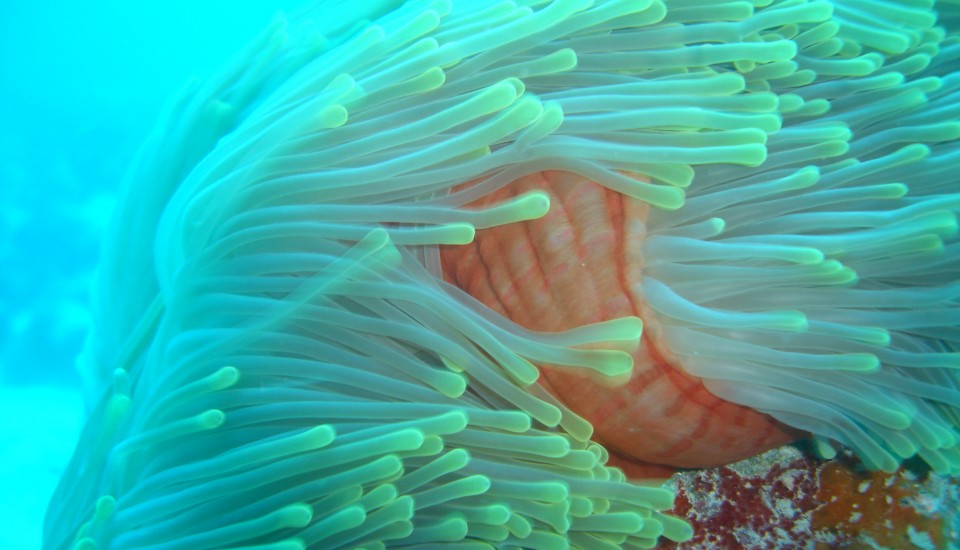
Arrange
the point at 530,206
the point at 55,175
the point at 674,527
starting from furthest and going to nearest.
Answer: the point at 55,175 < the point at 674,527 < the point at 530,206

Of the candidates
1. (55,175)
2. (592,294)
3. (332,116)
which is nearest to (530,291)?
(592,294)

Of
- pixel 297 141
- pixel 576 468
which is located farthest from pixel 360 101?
pixel 576 468

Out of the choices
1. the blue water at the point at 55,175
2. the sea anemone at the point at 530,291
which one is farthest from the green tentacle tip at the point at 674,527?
the blue water at the point at 55,175

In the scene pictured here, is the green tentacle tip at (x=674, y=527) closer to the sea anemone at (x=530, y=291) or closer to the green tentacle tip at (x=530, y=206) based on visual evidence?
the sea anemone at (x=530, y=291)

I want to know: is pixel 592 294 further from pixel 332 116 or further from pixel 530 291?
pixel 332 116

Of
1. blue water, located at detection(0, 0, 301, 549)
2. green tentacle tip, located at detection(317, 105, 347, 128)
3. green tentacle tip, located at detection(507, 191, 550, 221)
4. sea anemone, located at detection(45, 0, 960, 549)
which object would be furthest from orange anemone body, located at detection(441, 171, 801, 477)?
blue water, located at detection(0, 0, 301, 549)

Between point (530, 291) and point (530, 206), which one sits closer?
point (530, 206)
